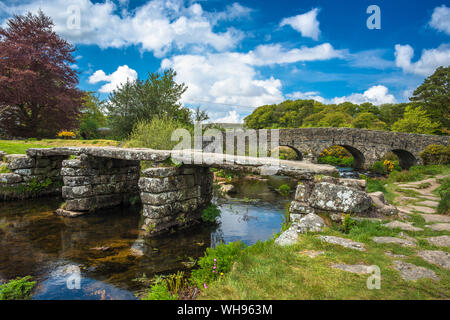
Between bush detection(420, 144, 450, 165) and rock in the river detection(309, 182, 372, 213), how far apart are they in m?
16.0

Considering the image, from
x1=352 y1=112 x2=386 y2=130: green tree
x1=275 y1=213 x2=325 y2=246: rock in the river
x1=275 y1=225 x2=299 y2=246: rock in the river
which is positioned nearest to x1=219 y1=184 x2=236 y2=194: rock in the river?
x1=275 y1=213 x2=325 y2=246: rock in the river

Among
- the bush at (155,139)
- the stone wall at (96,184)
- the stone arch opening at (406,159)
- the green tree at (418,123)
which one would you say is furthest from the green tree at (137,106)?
the green tree at (418,123)

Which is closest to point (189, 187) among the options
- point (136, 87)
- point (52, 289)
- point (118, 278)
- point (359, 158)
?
point (118, 278)

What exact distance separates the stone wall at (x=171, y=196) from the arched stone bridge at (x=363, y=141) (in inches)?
654

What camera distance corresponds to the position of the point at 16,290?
3.65 m

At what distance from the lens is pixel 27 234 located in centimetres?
626

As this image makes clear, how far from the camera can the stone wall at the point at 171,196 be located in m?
6.40

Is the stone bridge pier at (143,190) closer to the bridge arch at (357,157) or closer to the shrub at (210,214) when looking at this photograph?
the shrub at (210,214)

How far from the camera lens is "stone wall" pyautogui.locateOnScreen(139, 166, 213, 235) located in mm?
6398

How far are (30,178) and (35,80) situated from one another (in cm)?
1056

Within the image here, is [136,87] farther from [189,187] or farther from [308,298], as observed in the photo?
[308,298]

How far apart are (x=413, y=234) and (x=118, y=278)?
16.5 feet

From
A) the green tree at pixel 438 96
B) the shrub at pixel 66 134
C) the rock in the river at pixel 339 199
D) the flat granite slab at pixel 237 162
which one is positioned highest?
the green tree at pixel 438 96
